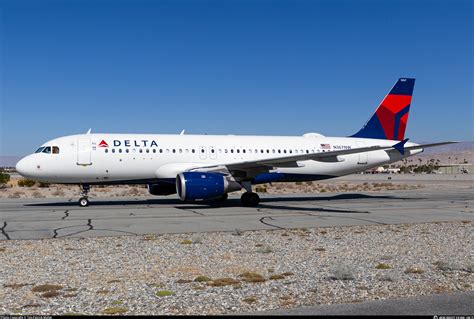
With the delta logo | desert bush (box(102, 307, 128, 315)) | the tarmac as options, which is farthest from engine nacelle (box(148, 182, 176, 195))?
desert bush (box(102, 307, 128, 315))

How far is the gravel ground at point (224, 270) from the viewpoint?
6430 millimetres

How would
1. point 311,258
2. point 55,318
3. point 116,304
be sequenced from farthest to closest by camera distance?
point 311,258 → point 116,304 → point 55,318

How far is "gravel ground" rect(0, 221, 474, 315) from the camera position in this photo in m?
6.43

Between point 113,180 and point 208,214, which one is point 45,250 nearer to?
point 208,214

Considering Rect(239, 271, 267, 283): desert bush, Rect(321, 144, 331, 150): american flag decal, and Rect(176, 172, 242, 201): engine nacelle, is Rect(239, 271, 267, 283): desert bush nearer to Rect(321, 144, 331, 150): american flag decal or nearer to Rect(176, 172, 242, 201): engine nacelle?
Rect(176, 172, 242, 201): engine nacelle

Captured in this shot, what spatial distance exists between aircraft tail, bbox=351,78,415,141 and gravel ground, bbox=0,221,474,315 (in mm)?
16437

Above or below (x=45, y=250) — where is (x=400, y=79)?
above

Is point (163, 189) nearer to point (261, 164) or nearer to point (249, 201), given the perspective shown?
point (249, 201)

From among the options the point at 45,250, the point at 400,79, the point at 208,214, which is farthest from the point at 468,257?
the point at 400,79

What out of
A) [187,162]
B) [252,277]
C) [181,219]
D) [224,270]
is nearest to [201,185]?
[187,162]

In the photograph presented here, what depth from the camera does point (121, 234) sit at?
12.6 m

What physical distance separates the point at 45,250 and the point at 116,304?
467 centimetres

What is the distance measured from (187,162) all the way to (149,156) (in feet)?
6.10

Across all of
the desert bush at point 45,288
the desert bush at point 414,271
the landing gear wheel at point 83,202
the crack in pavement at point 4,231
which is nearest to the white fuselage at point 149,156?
the landing gear wheel at point 83,202
